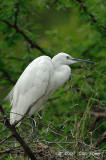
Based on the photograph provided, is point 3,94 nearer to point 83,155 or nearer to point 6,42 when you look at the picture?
point 83,155

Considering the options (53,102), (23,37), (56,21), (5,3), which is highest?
(5,3)

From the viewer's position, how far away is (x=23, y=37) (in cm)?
490

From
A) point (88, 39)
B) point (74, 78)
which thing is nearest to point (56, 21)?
point (88, 39)

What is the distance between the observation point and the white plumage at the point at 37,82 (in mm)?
3473

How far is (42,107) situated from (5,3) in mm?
1685

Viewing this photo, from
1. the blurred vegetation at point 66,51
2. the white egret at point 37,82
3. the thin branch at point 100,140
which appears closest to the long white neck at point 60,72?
the white egret at point 37,82

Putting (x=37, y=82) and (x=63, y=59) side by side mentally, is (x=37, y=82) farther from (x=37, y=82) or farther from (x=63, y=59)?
(x=63, y=59)

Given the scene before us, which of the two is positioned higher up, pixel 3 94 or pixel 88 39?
pixel 3 94

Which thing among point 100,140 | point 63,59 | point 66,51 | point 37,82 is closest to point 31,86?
point 37,82

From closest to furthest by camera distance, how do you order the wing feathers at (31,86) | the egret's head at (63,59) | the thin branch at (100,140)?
the thin branch at (100,140)
the wing feathers at (31,86)
the egret's head at (63,59)

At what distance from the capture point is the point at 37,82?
3.50 m

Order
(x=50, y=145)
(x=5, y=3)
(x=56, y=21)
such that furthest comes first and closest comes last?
(x=56, y=21) < (x=5, y=3) < (x=50, y=145)

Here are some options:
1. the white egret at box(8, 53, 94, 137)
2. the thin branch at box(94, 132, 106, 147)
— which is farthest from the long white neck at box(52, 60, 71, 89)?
the thin branch at box(94, 132, 106, 147)

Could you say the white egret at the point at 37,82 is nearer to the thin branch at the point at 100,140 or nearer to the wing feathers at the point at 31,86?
the wing feathers at the point at 31,86
